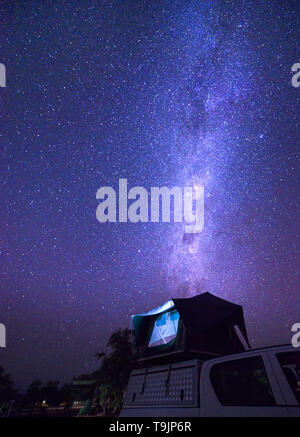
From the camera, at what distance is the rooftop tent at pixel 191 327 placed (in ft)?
21.1

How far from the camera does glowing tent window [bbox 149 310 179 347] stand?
22.2ft

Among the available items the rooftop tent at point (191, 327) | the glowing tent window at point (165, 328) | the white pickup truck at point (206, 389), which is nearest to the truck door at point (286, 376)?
the white pickup truck at point (206, 389)

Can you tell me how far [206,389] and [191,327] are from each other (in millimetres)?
4249

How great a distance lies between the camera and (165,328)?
23.4 ft

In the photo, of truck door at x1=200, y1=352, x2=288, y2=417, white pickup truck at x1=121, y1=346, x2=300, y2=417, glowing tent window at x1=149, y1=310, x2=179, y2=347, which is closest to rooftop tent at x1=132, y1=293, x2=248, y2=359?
glowing tent window at x1=149, y1=310, x2=179, y2=347

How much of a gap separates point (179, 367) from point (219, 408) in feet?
1.75

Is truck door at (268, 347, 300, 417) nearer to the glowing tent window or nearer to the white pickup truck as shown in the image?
the white pickup truck

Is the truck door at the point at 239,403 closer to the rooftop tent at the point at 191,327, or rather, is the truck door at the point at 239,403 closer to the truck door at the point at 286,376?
the truck door at the point at 286,376

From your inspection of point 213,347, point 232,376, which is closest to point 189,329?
point 213,347

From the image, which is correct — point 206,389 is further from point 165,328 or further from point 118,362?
point 118,362

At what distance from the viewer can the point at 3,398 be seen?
52906 mm
